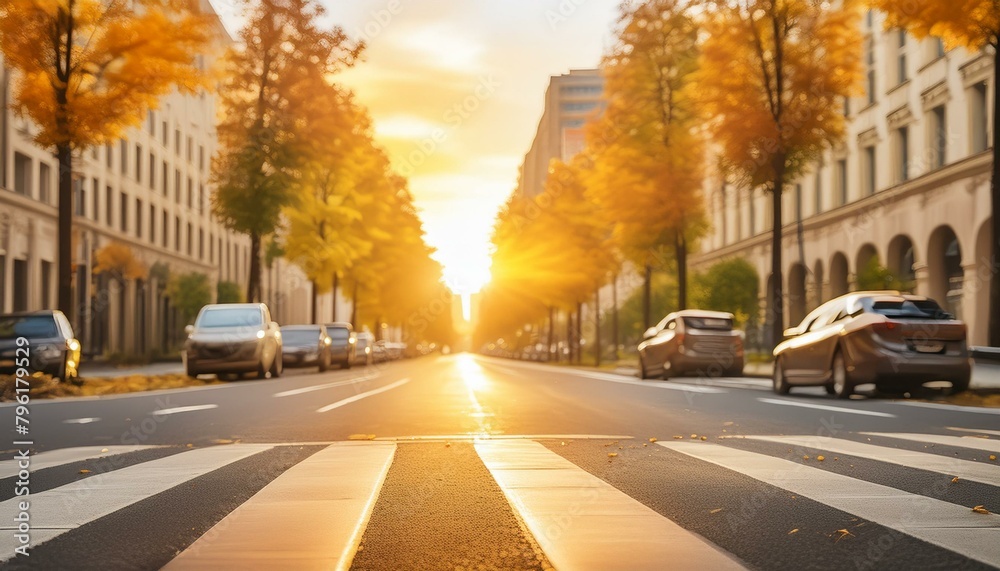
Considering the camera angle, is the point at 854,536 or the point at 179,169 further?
the point at 179,169

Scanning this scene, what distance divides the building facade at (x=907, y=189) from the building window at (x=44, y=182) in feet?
88.6

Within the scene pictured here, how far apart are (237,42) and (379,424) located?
2546 centimetres

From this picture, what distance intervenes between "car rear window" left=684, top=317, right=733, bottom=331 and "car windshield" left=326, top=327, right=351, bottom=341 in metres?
16.9

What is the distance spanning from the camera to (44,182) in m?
41.4

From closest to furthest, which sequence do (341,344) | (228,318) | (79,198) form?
1. (228,318)
2. (341,344)
3. (79,198)

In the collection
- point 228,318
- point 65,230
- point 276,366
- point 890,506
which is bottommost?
point 276,366

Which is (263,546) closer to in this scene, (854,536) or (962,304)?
(854,536)

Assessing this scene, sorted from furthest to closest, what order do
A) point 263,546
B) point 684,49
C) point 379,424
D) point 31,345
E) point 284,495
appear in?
point 684,49, point 31,345, point 379,424, point 284,495, point 263,546

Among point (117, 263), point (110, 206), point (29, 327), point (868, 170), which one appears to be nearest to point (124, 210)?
point (110, 206)

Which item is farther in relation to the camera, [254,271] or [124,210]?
[124,210]

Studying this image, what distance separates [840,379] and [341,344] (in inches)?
953

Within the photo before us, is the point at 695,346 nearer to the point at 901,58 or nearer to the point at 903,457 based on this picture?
the point at 903,457

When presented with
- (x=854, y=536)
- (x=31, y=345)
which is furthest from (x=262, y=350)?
(x=854, y=536)

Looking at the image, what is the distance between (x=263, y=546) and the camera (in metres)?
4.05
